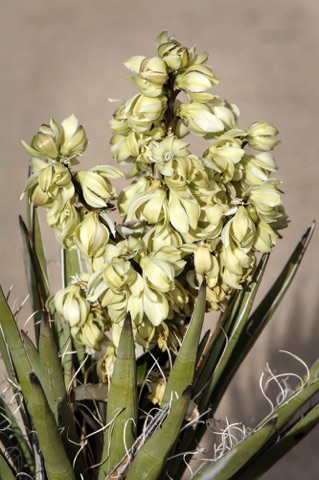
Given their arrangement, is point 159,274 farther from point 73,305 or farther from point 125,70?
point 125,70

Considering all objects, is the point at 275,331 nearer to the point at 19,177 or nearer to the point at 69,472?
the point at 19,177

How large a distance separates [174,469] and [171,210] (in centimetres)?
20

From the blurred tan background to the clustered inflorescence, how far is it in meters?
1.27

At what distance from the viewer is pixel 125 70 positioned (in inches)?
75.3

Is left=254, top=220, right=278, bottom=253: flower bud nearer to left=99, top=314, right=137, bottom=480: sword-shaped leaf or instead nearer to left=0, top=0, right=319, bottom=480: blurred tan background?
left=99, top=314, right=137, bottom=480: sword-shaped leaf

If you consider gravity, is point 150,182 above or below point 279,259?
above

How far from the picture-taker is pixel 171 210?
1.55ft

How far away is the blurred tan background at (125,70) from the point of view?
1.84 meters

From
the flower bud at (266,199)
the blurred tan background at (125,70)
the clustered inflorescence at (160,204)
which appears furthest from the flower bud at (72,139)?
the blurred tan background at (125,70)

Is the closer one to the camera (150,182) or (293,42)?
(150,182)

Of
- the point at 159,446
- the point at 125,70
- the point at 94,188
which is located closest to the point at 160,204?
the point at 94,188

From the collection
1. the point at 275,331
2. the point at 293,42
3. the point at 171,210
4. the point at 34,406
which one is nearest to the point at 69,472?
the point at 34,406

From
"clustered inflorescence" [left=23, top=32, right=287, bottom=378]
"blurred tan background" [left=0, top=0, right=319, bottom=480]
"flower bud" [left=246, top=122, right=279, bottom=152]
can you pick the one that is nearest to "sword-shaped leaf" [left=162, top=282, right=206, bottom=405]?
"clustered inflorescence" [left=23, top=32, right=287, bottom=378]

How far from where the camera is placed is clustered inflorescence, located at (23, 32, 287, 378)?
470mm
